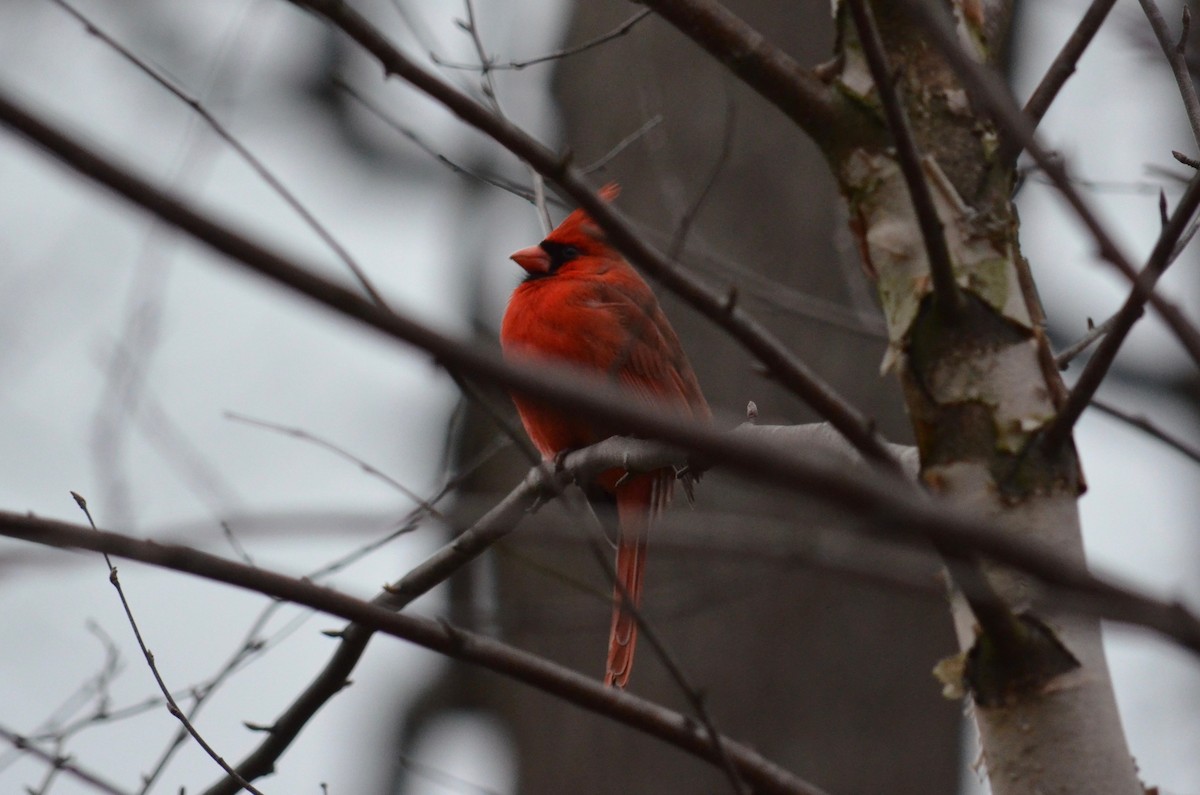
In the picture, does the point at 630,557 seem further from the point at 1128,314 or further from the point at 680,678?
the point at 1128,314

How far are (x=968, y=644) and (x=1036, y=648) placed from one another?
9 centimetres

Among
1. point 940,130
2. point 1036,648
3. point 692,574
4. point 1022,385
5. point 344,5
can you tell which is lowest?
point 1036,648

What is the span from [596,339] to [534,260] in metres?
0.51

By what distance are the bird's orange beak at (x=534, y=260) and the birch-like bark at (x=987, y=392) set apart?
2576 mm

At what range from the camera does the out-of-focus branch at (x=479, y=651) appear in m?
1.38

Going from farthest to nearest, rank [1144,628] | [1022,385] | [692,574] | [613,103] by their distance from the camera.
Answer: [613,103], [692,574], [1022,385], [1144,628]

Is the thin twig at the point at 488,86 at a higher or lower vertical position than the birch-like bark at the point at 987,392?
higher

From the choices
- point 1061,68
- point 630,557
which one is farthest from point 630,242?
point 630,557

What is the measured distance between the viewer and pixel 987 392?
5.89ft

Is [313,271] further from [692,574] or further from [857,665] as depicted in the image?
[857,665]

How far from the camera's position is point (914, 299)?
74.0 inches

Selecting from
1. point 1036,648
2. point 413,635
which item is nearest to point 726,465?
point 413,635

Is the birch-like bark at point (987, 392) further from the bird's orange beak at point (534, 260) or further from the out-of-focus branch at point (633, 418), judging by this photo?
the bird's orange beak at point (534, 260)

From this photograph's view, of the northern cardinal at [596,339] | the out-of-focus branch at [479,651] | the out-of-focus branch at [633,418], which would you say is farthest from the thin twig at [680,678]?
the northern cardinal at [596,339]
